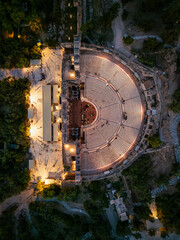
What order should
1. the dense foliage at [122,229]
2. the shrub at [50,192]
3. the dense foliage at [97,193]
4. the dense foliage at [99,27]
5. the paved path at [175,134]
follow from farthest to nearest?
the shrub at [50,192] → the dense foliage at [97,193] → the dense foliage at [122,229] → the paved path at [175,134] → the dense foliage at [99,27]

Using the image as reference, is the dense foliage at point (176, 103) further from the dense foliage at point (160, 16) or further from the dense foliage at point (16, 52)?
the dense foliage at point (16, 52)

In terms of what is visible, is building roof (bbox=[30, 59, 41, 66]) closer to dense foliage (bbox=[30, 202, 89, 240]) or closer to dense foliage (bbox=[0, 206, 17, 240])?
dense foliage (bbox=[30, 202, 89, 240])

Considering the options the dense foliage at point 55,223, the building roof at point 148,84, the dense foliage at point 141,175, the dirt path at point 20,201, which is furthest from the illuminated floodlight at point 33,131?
the building roof at point 148,84

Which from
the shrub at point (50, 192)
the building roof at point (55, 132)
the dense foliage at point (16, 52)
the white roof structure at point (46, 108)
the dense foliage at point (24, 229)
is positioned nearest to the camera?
the dense foliage at point (16, 52)

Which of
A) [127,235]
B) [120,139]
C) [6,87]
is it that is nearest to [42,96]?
[6,87]

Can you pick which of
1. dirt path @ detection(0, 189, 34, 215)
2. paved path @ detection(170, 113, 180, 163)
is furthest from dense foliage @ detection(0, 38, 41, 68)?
paved path @ detection(170, 113, 180, 163)

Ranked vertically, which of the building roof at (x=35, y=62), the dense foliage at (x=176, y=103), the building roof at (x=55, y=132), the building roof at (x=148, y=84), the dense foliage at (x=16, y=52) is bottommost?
the building roof at (x=55, y=132)

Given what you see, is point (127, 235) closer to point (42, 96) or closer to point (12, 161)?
point (12, 161)

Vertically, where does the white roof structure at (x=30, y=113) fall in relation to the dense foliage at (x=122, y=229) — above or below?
above
